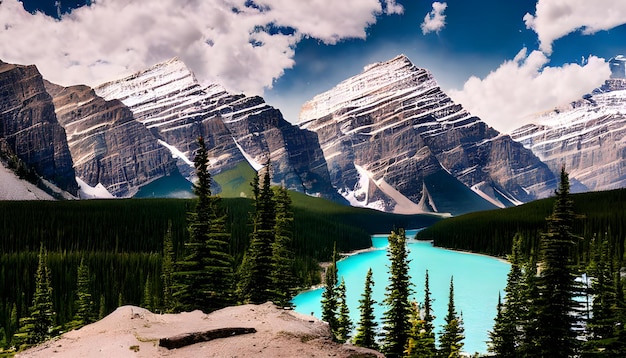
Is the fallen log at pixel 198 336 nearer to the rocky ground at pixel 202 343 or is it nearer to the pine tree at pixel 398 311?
the rocky ground at pixel 202 343

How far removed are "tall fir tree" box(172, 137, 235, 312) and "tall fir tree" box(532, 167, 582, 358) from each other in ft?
59.1

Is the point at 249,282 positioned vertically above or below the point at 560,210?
below

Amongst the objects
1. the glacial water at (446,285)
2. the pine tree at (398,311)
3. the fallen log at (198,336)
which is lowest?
the glacial water at (446,285)

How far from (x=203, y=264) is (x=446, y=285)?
8257cm

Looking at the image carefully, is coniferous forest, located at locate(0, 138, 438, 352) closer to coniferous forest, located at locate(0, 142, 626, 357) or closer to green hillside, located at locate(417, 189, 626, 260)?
coniferous forest, located at locate(0, 142, 626, 357)

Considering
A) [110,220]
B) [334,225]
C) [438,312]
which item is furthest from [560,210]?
[334,225]

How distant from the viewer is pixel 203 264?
97.0 ft

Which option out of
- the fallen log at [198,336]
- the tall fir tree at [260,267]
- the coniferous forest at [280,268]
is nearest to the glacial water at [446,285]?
the coniferous forest at [280,268]

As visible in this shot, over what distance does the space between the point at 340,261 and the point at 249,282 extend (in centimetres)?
11722

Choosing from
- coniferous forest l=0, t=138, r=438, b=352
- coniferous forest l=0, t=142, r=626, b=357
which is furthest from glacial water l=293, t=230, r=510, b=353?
coniferous forest l=0, t=138, r=438, b=352

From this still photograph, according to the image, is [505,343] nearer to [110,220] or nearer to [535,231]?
[535,231]

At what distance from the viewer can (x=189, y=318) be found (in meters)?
15.1

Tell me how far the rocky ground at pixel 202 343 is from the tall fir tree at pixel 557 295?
48.6 ft

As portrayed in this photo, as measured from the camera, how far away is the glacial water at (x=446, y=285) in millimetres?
67688
